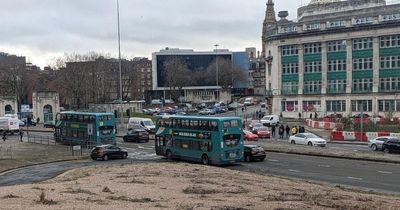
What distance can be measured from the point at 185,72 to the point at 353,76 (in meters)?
75.8

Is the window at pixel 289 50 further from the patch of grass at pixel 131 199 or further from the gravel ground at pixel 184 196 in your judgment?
the patch of grass at pixel 131 199

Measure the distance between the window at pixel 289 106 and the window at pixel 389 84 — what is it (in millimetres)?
16757

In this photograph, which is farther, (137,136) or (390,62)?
(390,62)

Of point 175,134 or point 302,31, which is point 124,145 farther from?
point 302,31

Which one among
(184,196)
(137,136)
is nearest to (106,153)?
(137,136)

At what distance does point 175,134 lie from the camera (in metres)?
44.2

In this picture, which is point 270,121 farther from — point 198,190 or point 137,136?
point 198,190

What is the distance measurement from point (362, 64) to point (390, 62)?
5.08m

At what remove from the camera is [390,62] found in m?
89.2

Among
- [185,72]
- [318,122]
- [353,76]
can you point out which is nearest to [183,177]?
[318,122]

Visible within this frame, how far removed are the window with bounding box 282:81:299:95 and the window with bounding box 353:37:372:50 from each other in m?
13.5

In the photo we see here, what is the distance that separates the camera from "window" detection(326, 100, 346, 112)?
94.9 meters

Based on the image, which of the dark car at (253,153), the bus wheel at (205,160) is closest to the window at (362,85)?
the dark car at (253,153)

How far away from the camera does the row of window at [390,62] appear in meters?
88.4
